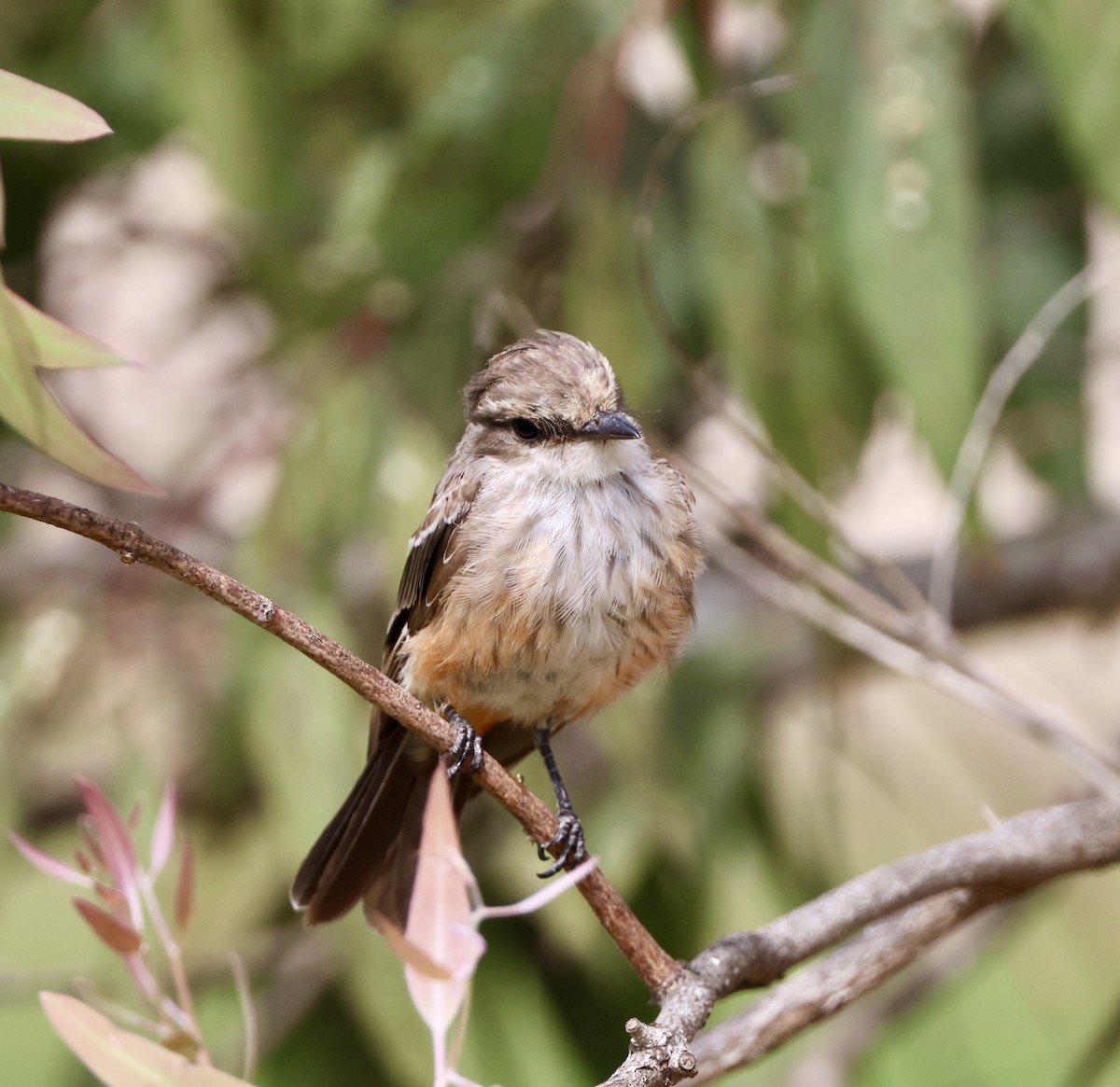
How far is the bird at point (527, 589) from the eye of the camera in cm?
201

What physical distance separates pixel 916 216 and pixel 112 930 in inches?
65.6

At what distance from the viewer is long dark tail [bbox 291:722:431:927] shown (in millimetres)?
2119

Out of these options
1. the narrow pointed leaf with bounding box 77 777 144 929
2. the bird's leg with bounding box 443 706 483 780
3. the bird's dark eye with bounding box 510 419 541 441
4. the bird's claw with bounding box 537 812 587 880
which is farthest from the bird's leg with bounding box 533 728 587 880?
the narrow pointed leaf with bounding box 77 777 144 929

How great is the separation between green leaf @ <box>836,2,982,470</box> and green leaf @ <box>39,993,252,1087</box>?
1531mm

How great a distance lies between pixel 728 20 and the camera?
2812 mm

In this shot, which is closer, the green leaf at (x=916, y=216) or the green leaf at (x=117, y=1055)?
the green leaf at (x=117, y=1055)

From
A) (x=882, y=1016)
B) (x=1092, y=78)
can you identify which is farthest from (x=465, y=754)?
(x=882, y=1016)

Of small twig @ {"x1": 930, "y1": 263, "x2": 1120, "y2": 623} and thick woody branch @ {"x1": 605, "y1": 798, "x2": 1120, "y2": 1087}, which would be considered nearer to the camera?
thick woody branch @ {"x1": 605, "y1": 798, "x2": 1120, "y2": 1087}

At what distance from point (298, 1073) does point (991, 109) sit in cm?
264

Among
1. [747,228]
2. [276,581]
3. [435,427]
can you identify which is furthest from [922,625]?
[276,581]

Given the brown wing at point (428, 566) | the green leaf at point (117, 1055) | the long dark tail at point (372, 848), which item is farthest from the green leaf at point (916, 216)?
the green leaf at point (117, 1055)

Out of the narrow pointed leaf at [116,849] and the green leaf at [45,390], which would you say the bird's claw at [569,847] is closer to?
the narrow pointed leaf at [116,849]

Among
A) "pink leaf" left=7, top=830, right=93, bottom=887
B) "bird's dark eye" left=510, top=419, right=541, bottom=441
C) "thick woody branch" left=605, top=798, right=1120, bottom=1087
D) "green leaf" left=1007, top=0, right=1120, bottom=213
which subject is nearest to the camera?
"pink leaf" left=7, top=830, right=93, bottom=887

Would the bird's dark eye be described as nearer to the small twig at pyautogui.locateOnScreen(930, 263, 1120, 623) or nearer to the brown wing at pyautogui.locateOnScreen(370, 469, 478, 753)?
the brown wing at pyautogui.locateOnScreen(370, 469, 478, 753)
